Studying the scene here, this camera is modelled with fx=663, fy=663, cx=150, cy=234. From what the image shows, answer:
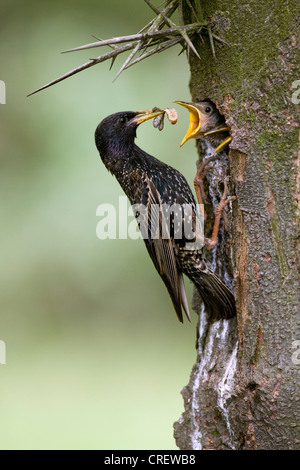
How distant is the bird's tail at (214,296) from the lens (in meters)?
3.78

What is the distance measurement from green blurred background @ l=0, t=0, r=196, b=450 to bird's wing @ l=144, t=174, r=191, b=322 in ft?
7.44

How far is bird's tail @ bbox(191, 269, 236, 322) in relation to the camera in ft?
12.4

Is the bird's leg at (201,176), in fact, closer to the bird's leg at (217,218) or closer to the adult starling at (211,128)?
the adult starling at (211,128)

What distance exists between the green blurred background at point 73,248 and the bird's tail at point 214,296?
7.62ft

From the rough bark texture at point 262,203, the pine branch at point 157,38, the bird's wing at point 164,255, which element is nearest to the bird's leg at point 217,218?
the rough bark texture at point 262,203

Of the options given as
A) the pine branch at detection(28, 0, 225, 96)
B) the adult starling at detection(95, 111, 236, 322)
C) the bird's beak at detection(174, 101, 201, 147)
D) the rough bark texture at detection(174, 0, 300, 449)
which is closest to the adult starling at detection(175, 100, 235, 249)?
the bird's beak at detection(174, 101, 201, 147)

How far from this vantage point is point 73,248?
23.2 ft

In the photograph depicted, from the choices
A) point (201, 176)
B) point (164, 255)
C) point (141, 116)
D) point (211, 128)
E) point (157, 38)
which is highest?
point (157, 38)

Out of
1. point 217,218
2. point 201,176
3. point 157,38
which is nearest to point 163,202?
point 201,176

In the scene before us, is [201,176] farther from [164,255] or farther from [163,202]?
[164,255]

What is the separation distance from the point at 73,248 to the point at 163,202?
2964 mm

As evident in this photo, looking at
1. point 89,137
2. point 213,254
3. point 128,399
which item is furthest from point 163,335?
point 213,254

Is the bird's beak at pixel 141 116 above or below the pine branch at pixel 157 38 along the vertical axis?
below
